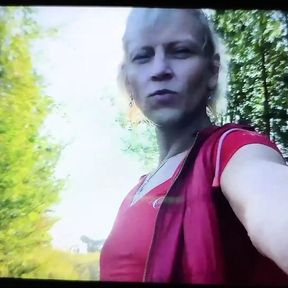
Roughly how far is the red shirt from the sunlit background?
0.15ft

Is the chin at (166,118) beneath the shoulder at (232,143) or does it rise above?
above

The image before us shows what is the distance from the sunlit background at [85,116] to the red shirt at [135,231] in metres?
0.04

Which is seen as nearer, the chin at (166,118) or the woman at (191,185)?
the woman at (191,185)

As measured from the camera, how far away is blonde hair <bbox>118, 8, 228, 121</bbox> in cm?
244

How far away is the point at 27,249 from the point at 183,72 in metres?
0.80

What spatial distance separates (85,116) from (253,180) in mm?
609

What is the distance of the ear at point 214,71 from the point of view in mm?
2447

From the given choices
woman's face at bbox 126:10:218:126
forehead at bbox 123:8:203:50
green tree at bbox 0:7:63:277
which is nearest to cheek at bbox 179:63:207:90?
woman's face at bbox 126:10:218:126

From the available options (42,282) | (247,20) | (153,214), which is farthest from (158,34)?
(42,282)

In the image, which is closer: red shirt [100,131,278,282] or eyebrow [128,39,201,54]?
red shirt [100,131,278,282]

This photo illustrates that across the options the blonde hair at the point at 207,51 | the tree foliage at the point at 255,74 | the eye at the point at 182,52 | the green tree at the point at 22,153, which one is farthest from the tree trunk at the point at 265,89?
the green tree at the point at 22,153

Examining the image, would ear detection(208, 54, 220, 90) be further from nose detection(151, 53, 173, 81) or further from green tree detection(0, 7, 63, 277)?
green tree detection(0, 7, 63, 277)

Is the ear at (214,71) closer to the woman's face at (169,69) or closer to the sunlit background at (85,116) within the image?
the woman's face at (169,69)

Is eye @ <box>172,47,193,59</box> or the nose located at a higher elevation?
eye @ <box>172,47,193,59</box>
